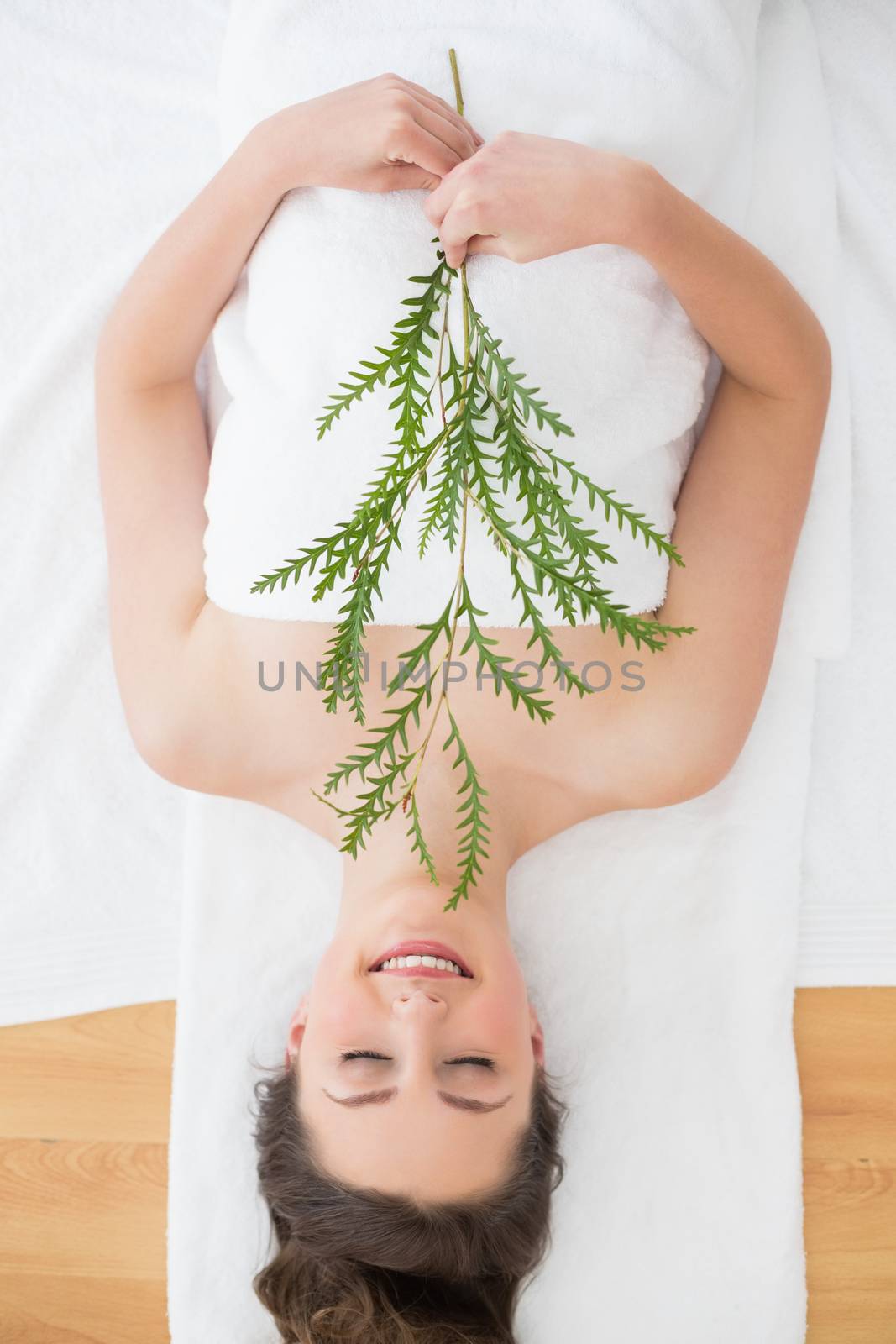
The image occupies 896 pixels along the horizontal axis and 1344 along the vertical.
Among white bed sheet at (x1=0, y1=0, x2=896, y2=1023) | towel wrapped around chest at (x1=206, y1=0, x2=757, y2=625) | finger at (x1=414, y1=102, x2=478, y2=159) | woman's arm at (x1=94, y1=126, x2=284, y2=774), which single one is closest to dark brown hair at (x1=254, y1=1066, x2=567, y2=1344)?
white bed sheet at (x1=0, y1=0, x2=896, y2=1023)

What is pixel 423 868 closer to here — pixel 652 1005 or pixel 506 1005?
pixel 506 1005

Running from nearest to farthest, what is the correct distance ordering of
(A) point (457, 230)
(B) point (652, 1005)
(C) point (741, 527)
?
(A) point (457, 230)
(C) point (741, 527)
(B) point (652, 1005)

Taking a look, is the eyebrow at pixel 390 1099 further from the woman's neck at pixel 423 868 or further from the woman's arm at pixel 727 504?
the woman's arm at pixel 727 504

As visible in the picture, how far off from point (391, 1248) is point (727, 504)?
2.90ft

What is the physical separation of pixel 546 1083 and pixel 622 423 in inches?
32.6

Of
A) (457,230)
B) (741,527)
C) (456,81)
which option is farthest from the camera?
(741,527)

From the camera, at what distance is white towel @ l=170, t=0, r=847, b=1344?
1396 mm

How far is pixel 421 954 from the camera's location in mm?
1116

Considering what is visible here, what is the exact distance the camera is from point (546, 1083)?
4.58 ft

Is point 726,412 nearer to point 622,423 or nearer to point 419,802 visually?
point 622,423

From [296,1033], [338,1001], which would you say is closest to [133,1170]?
[296,1033]

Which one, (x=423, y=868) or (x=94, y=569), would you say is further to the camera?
(x=94, y=569)

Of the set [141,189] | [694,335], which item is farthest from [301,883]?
[141,189]

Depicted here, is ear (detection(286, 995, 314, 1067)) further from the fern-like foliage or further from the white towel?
the fern-like foliage
